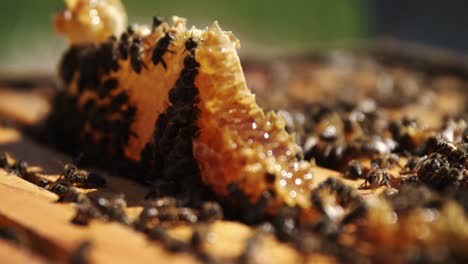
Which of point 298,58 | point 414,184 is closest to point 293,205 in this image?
point 414,184

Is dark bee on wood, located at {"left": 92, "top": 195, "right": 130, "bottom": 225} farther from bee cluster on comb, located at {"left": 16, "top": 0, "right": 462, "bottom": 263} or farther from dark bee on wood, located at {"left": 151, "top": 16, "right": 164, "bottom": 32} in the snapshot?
dark bee on wood, located at {"left": 151, "top": 16, "right": 164, "bottom": 32}

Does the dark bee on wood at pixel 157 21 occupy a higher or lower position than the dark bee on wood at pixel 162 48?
higher

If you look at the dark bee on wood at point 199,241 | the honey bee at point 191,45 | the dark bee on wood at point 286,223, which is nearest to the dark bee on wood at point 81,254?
the dark bee on wood at point 199,241

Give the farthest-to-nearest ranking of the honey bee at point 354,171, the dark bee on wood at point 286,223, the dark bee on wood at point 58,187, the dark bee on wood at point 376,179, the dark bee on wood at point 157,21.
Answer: the dark bee on wood at point 157,21, the honey bee at point 354,171, the dark bee on wood at point 376,179, the dark bee on wood at point 58,187, the dark bee on wood at point 286,223

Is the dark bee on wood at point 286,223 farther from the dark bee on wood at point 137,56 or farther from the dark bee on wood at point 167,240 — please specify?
the dark bee on wood at point 137,56

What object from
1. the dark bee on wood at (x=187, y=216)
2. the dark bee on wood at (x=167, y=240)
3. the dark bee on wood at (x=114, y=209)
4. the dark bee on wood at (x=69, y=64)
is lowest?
the dark bee on wood at (x=167, y=240)

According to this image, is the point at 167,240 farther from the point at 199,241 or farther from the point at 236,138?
the point at 236,138

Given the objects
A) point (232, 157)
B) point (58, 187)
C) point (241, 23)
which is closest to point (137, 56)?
point (58, 187)

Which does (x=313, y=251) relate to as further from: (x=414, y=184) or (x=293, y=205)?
(x=414, y=184)
